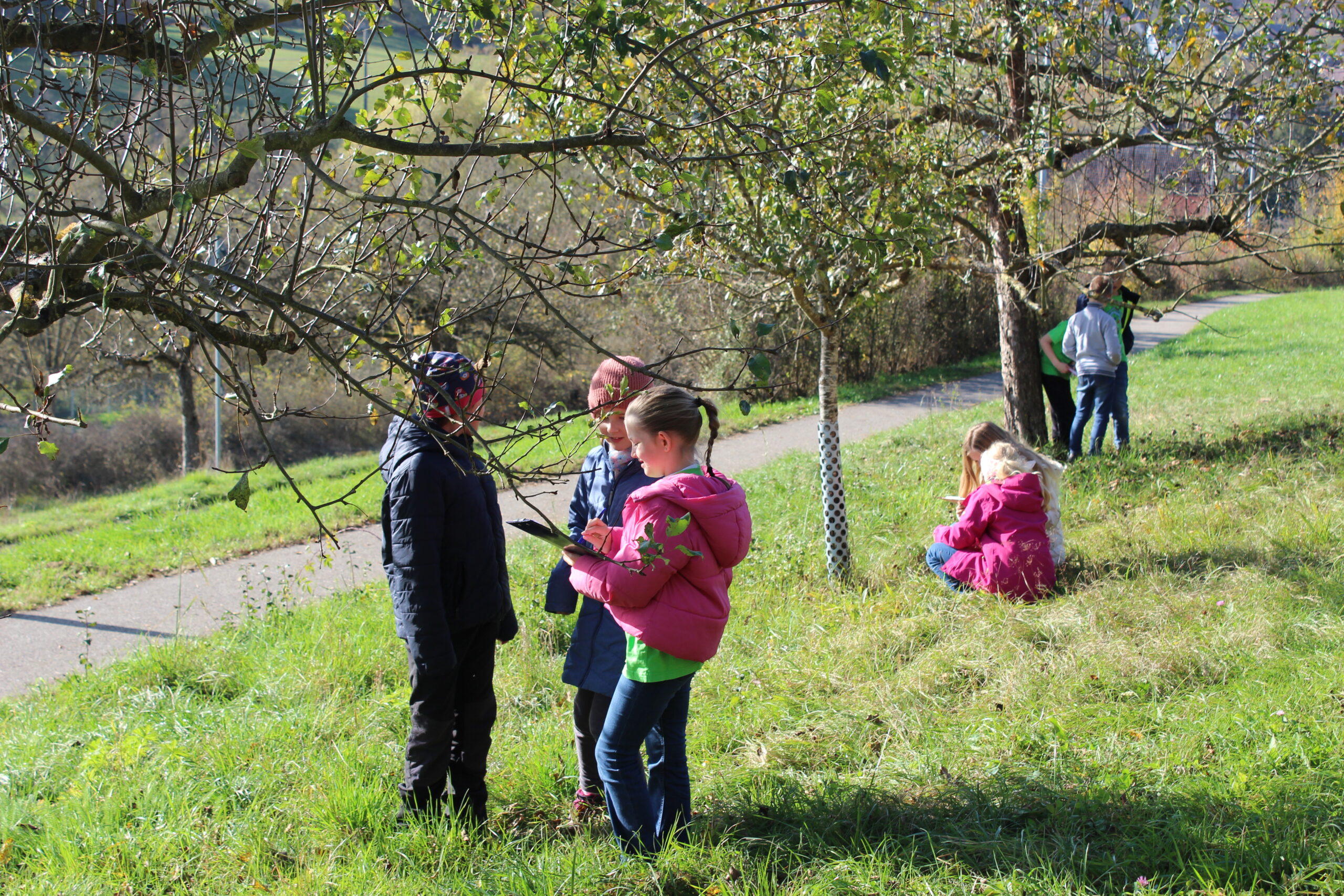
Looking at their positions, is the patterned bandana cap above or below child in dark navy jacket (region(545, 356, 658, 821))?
above

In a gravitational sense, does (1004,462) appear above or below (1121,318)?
below

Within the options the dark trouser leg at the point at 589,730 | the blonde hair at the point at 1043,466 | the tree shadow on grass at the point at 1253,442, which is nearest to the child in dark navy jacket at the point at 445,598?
the dark trouser leg at the point at 589,730

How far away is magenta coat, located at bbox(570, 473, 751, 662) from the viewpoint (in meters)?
2.76

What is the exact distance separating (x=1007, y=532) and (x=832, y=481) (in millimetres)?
1098

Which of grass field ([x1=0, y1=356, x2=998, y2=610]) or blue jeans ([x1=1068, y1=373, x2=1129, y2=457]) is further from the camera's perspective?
blue jeans ([x1=1068, y1=373, x2=1129, y2=457])

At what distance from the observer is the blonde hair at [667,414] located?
2883 mm

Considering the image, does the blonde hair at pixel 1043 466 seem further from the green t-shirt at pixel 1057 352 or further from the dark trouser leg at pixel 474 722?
the green t-shirt at pixel 1057 352

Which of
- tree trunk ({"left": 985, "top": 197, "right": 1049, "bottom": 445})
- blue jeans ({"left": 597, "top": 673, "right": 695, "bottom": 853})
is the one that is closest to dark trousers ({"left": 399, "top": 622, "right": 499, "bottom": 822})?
blue jeans ({"left": 597, "top": 673, "right": 695, "bottom": 853})

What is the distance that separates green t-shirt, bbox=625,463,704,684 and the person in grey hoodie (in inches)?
263

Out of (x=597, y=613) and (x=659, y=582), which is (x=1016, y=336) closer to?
(x=597, y=613)

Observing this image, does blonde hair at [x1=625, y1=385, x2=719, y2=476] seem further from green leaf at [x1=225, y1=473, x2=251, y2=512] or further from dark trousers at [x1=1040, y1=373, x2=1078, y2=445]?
dark trousers at [x1=1040, y1=373, x2=1078, y2=445]

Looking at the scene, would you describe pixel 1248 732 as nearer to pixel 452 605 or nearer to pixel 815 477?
pixel 452 605

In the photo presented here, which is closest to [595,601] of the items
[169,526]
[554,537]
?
[554,537]

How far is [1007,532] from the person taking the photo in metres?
5.21
